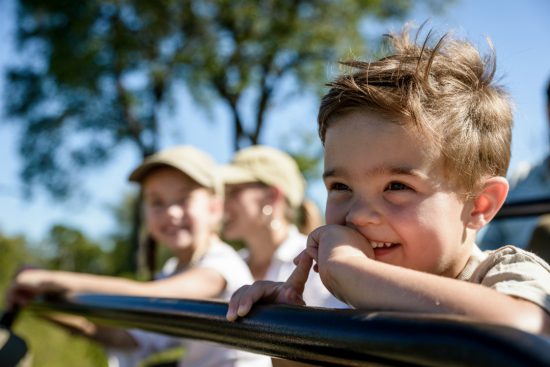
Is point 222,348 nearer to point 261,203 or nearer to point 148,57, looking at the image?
point 261,203

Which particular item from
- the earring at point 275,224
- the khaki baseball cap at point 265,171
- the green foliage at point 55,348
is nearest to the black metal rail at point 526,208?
the earring at point 275,224

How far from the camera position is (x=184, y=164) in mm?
2846

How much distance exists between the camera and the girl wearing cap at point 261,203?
343 centimetres

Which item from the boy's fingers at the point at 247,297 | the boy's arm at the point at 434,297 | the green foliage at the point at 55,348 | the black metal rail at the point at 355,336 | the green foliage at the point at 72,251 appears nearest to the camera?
the black metal rail at the point at 355,336

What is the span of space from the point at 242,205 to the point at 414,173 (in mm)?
2639

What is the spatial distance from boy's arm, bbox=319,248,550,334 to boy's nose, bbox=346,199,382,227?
191 mm

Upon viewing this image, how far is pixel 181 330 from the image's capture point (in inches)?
37.4

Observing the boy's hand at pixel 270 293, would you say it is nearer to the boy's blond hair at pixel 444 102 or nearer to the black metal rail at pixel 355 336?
the black metal rail at pixel 355 336

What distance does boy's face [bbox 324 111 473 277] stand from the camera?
3.22 feet

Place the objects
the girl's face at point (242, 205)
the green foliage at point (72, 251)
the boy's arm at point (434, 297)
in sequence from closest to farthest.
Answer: the boy's arm at point (434, 297), the girl's face at point (242, 205), the green foliage at point (72, 251)

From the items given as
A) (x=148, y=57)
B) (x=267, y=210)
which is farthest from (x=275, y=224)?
(x=148, y=57)

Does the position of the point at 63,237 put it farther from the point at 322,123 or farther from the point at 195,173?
the point at 322,123

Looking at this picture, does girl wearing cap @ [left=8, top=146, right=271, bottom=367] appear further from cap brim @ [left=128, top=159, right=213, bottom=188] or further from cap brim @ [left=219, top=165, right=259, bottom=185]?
cap brim @ [left=219, top=165, right=259, bottom=185]

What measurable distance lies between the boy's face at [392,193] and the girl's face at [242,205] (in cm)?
251
